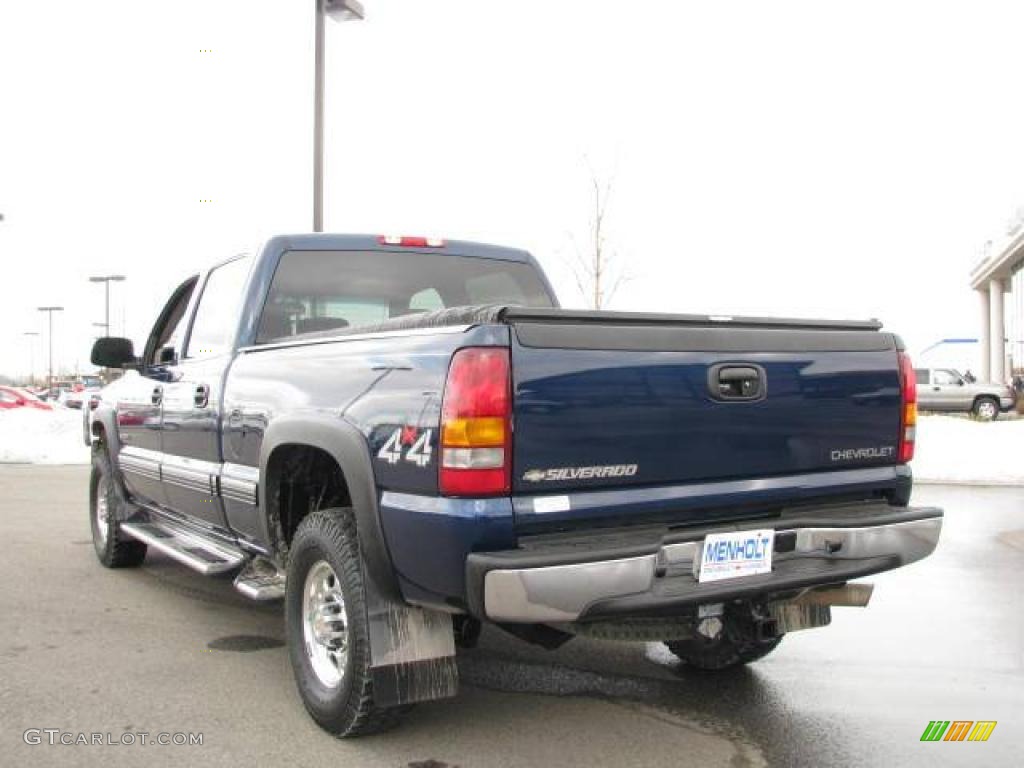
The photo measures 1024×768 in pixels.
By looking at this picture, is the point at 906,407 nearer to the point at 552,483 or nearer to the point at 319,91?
the point at 552,483

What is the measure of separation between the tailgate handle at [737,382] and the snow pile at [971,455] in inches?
387

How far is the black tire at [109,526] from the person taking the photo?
6.42 meters

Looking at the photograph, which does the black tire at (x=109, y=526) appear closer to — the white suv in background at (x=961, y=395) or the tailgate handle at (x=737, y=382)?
the tailgate handle at (x=737, y=382)

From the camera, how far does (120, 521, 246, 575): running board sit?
14.9 ft

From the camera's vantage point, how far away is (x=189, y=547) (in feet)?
16.6

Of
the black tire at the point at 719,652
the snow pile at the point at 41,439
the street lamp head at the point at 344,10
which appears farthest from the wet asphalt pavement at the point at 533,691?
the snow pile at the point at 41,439

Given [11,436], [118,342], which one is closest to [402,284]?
[118,342]

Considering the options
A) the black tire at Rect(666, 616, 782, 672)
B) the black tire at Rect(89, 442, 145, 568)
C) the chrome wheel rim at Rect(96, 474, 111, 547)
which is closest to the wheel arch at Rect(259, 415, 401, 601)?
the black tire at Rect(666, 616, 782, 672)

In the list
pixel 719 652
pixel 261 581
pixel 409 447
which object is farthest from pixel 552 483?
pixel 261 581

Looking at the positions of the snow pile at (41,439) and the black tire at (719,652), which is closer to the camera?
the black tire at (719,652)

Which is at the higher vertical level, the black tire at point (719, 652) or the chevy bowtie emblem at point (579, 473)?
the chevy bowtie emblem at point (579, 473)

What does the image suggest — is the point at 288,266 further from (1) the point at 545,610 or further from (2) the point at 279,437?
(1) the point at 545,610

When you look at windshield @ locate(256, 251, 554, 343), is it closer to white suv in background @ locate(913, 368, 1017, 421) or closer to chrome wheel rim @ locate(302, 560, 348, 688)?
chrome wheel rim @ locate(302, 560, 348, 688)

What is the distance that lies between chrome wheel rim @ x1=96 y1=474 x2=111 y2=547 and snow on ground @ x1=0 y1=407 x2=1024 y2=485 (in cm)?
972
